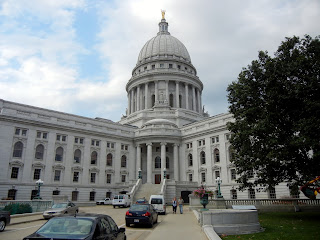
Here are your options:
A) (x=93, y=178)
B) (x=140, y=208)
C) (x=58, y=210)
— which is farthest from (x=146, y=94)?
(x=140, y=208)

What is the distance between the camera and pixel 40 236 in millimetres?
6961

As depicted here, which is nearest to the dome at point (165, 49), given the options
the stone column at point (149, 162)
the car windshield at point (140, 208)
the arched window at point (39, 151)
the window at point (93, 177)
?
the stone column at point (149, 162)

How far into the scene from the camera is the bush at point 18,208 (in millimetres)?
24109

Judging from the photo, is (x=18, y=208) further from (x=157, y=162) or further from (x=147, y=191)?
(x=157, y=162)

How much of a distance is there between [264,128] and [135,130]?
44388 mm

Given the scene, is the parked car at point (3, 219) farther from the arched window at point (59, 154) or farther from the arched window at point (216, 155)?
the arched window at point (216, 155)

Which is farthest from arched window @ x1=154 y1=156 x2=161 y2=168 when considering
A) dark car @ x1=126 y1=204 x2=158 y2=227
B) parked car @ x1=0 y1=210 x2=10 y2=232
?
parked car @ x1=0 y1=210 x2=10 y2=232

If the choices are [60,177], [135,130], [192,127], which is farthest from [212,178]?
[60,177]

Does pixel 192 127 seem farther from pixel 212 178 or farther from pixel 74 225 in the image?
pixel 74 225

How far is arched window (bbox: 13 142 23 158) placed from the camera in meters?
44.2

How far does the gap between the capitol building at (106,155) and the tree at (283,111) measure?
22.5 m

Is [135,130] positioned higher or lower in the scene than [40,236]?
higher

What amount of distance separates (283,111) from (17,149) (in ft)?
135

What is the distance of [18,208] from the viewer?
25172 millimetres
